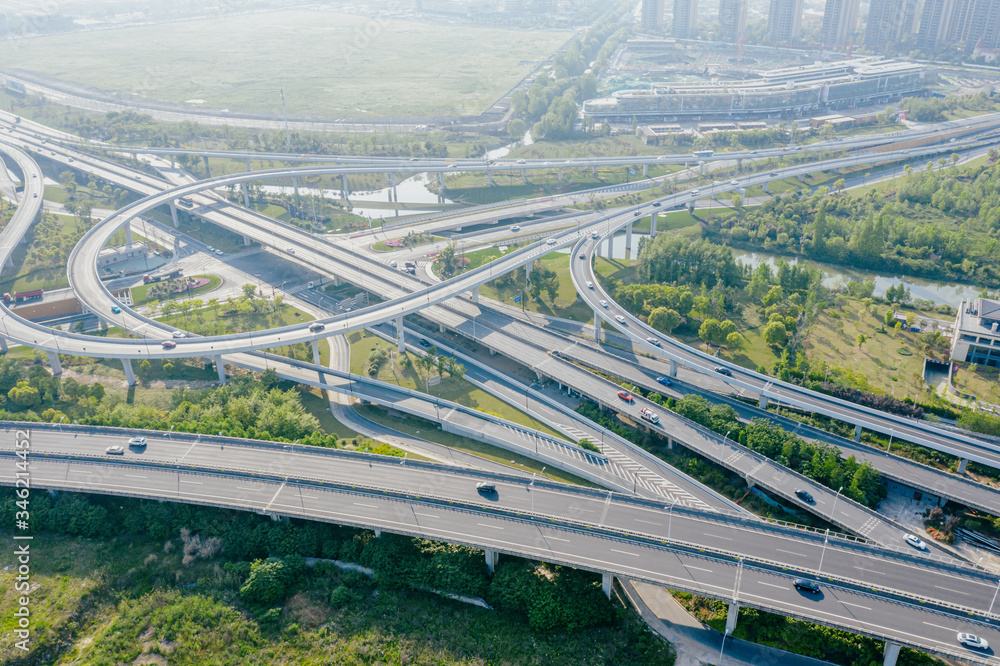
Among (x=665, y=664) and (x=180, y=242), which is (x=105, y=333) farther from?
(x=665, y=664)

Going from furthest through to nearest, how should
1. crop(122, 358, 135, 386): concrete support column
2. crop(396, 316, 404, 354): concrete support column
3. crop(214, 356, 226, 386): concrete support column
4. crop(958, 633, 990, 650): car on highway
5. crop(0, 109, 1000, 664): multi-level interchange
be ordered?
crop(396, 316, 404, 354): concrete support column, crop(122, 358, 135, 386): concrete support column, crop(214, 356, 226, 386): concrete support column, crop(0, 109, 1000, 664): multi-level interchange, crop(958, 633, 990, 650): car on highway

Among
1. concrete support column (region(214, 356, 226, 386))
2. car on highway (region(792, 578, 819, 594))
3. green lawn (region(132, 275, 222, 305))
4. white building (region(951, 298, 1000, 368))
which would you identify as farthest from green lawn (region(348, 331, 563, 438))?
white building (region(951, 298, 1000, 368))

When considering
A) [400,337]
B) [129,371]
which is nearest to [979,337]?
[400,337]

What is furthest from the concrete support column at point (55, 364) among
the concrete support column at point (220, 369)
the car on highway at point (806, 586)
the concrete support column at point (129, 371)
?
the car on highway at point (806, 586)

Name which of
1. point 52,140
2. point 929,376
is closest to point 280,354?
point 929,376

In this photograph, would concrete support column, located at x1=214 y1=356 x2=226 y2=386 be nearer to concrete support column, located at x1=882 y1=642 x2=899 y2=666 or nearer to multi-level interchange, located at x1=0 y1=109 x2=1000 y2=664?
multi-level interchange, located at x1=0 y1=109 x2=1000 y2=664

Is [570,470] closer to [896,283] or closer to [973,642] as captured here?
[973,642]
